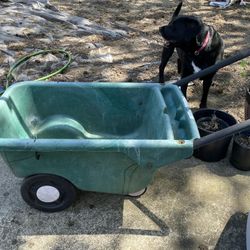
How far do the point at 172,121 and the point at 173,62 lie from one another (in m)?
2.19

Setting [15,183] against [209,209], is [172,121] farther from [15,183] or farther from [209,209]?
[15,183]

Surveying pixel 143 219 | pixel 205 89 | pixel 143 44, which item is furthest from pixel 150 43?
pixel 143 219

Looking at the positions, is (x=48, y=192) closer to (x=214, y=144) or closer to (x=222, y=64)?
(x=214, y=144)

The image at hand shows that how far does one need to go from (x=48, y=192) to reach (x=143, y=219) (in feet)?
2.09

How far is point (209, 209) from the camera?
2.35 metres

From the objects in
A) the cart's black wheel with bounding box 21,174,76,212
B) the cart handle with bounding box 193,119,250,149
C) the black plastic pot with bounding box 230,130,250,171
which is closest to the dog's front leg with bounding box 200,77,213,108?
the black plastic pot with bounding box 230,130,250,171

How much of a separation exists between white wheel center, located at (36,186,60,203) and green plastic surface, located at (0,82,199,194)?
0.14m

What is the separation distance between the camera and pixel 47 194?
7.13 feet

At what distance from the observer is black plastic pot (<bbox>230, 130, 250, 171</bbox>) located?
2.59m

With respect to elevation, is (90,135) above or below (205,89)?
below

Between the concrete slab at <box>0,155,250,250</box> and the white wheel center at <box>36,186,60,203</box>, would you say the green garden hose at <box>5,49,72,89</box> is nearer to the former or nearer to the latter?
the concrete slab at <box>0,155,250,250</box>

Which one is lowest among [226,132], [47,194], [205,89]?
[47,194]

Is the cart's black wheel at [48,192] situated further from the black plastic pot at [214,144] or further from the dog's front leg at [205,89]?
the dog's front leg at [205,89]

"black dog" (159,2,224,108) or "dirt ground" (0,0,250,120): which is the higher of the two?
"black dog" (159,2,224,108)
